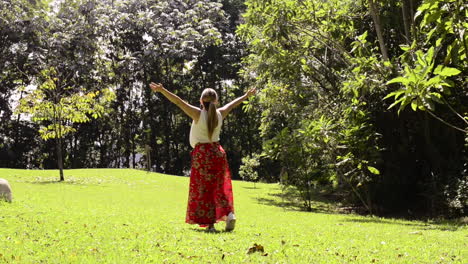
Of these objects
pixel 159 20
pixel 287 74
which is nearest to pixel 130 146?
pixel 159 20

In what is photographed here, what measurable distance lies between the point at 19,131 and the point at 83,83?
6983 mm

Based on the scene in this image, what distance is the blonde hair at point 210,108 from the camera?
7.62 metres

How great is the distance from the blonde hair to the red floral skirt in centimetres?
32

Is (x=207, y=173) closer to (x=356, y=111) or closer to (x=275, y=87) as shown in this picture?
(x=356, y=111)

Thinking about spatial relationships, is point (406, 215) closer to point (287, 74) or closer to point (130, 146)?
point (287, 74)

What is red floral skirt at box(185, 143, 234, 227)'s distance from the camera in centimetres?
774

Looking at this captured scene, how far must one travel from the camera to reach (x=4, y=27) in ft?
124

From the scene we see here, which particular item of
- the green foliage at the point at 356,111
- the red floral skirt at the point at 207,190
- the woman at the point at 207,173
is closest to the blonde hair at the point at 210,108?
the woman at the point at 207,173

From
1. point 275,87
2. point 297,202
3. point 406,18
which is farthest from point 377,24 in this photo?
point 297,202

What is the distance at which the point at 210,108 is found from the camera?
25.0 feet

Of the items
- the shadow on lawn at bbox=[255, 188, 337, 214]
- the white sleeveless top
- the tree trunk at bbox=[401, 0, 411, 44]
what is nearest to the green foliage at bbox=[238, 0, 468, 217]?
the tree trunk at bbox=[401, 0, 411, 44]

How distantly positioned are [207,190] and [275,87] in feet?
53.2

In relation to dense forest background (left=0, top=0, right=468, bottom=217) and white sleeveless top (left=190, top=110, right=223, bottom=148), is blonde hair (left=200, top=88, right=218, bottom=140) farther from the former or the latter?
dense forest background (left=0, top=0, right=468, bottom=217)

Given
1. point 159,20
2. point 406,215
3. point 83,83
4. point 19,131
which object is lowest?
point 406,215
